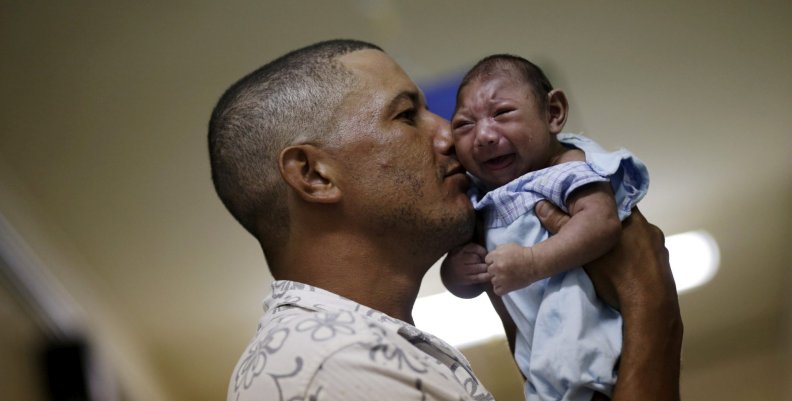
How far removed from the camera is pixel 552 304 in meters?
1.25

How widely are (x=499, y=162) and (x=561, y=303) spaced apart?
261 mm

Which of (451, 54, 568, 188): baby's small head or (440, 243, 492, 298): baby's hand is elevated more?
(451, 54, 568, 188): baby's small head

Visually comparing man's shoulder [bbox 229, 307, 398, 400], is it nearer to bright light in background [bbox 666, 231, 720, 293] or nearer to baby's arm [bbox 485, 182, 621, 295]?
baby's arm [bbox 485, 182, 621, 295]

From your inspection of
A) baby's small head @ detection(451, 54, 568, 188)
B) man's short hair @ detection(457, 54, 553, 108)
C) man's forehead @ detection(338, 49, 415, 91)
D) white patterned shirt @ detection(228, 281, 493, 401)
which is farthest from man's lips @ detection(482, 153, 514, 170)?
white patterned shirt @ detection(228, 281, 493, 401)

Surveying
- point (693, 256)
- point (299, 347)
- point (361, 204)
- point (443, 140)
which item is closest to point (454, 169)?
point (443, 140)

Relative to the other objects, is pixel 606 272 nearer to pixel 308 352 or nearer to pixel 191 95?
pixel 308 352

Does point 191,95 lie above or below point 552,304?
above

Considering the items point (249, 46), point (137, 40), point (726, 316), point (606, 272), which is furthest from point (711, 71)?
point (137, 40)

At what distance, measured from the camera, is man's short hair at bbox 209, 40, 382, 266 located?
4.61 ft

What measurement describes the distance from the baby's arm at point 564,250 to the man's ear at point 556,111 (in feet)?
0.58

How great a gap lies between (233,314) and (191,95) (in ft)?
3.62

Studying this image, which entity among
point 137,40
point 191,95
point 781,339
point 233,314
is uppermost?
point 137,40

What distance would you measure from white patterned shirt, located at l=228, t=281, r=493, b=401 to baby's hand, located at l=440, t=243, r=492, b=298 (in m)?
0.20

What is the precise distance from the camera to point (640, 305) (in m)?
1.28
